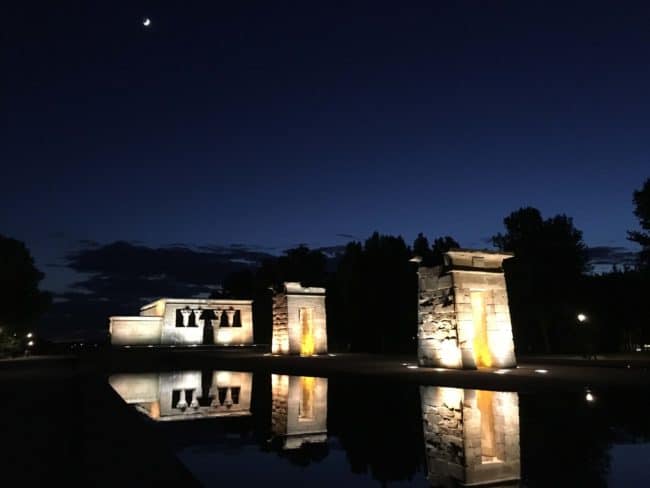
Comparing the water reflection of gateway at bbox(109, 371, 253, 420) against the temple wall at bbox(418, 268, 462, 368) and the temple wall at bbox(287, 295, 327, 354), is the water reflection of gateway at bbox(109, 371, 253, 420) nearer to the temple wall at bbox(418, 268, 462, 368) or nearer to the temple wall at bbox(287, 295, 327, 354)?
the temple wall at bbox(418, 268, 462, 368)

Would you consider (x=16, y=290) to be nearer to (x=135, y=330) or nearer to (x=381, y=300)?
(x=135, y=330)

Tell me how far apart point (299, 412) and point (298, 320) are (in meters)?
15.9

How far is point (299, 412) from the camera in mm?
7914

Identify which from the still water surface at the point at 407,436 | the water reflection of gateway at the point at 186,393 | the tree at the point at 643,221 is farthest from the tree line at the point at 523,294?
the still water surface at the point at 407,436

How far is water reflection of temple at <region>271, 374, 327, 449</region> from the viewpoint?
6.27 m

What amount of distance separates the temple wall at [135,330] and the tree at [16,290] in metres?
5.58

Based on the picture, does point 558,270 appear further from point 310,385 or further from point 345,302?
point 310,385

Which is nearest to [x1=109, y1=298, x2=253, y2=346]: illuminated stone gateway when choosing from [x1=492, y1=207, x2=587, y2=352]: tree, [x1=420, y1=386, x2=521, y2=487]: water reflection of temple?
[x1=492, y1=207, x2=587, y2=352]: tree

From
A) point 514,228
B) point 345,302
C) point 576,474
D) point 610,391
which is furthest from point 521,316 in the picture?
point 576,474

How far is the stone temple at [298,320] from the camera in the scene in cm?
2345

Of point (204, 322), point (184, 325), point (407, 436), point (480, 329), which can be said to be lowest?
point (407, 436)

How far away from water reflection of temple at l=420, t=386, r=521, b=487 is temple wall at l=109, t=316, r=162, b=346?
32594 millimetres

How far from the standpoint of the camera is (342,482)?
175 inches

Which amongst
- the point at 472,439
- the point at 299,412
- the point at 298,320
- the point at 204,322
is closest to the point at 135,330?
the point at 204,322
